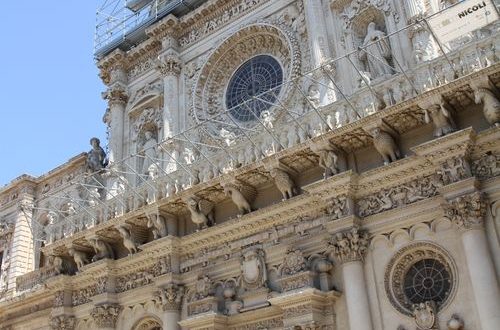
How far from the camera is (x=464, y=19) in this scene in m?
13.6

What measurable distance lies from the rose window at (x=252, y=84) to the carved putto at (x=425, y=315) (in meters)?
8.07

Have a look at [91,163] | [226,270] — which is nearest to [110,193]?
[91,163]

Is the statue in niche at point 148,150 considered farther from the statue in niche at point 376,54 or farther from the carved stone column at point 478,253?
the carved stone column at point 478,253

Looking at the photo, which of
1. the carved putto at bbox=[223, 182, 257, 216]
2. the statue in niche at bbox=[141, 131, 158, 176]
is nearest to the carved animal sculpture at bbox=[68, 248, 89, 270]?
the statue in niche at bbox=[141, 131, 158, 176]

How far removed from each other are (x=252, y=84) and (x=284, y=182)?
5.52 metres

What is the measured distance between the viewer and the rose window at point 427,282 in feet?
38.9

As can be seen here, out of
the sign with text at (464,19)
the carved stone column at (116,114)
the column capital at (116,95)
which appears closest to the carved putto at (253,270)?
the sign with text at (464,19)

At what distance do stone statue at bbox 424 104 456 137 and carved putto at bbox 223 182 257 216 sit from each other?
473 cm

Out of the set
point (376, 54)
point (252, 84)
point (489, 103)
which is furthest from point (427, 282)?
point (252, 84)

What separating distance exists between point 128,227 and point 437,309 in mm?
8660

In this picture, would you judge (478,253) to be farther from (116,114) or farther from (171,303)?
(116,114)

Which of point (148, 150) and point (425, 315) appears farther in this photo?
point (148, 150)

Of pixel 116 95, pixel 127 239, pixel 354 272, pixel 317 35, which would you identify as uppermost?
pixel 116 95

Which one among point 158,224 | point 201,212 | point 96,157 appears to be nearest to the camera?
point 201,212
